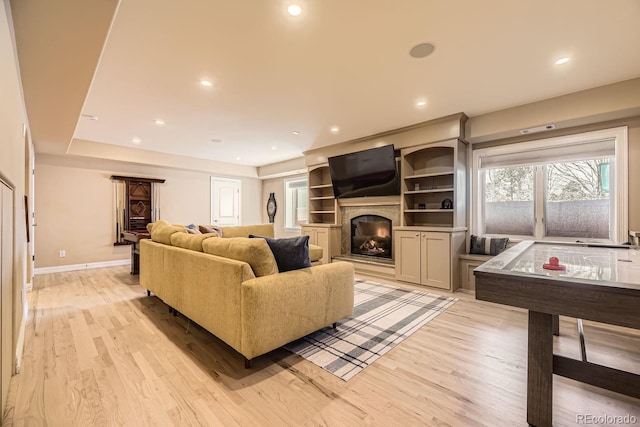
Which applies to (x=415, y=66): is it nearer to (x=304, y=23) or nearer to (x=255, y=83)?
(x=304, y=23)

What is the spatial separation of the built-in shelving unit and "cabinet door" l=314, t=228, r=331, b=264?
53 cm

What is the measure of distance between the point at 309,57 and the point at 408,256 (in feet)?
10.6

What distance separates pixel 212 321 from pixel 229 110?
2.84m

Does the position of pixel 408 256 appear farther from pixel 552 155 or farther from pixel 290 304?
pixel 290 304

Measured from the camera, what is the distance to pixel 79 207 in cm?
553

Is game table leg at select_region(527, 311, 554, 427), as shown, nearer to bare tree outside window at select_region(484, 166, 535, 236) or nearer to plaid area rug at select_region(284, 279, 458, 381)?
plaid area rug at select_region(284, 279, 458, 381)

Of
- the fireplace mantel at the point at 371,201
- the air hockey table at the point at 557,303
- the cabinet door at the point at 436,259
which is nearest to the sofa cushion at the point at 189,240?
the air hockey table at the point at 557,303

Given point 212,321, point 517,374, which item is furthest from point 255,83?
point 517,374

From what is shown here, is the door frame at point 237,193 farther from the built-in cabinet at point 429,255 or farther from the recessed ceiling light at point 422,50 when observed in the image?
the recessed ceiling light at point 422,50

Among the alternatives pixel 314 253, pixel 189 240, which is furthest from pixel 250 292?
pixel 314 253

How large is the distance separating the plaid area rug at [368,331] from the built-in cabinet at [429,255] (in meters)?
0.38

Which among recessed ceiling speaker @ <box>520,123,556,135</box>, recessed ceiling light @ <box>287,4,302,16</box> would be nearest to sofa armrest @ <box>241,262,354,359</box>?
recessed ceiling light @ <box>287,4,302,16</box>

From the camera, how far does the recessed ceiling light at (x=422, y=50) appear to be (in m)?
2.28

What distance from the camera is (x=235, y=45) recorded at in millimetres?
2299
